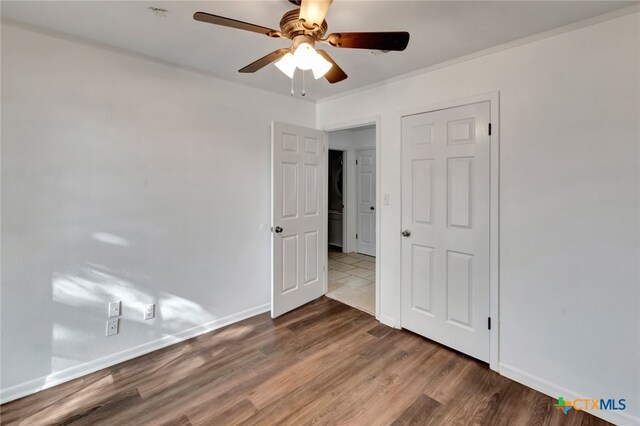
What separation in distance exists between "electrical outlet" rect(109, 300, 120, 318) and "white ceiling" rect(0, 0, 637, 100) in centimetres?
192

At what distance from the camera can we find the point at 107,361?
86.4 inches

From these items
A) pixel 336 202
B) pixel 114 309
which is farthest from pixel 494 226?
pixel 336 202

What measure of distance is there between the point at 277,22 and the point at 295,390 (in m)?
2.38

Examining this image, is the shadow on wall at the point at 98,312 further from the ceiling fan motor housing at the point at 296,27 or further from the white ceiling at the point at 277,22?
the ceiling fan motor housing at the point at 296,27

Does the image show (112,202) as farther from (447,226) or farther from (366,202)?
(366,202)

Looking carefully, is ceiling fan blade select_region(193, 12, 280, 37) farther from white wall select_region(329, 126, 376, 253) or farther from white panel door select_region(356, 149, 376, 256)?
white panel door select_region(356, 149, 376, 256)

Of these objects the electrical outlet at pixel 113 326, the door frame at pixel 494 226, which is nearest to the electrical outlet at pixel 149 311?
the electrical outlet at pixel 113 326

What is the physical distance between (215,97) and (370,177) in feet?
11.6

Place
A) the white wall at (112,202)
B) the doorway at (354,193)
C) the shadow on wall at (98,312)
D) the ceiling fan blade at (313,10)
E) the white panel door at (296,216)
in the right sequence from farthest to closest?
the doorway at (354,193) → the white panel door at (296,216) → the shadow on wall at (98,312) → the white wall at (112,202) → the ceiling fan blade at (313,10)

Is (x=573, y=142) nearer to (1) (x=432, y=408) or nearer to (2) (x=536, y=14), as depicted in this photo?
(2) (x=536, y=14)

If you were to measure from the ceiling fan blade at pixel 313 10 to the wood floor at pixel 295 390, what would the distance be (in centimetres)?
212

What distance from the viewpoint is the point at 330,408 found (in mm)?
1801

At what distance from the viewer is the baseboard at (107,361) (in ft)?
6.19

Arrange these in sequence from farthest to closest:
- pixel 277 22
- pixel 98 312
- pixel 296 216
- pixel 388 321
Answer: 1. pixel 296 216
2. pixel 388 321
3. pixel 98 312
4. pixel 277 22
